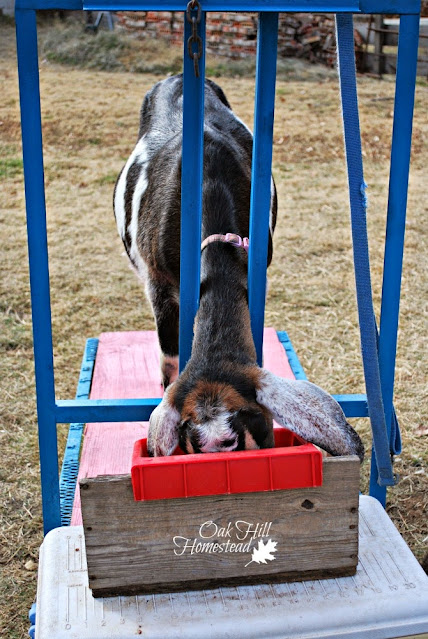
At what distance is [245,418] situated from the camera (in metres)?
2.38

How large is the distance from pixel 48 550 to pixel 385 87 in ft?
34.6

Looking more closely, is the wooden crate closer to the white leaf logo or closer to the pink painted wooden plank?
the white leaf logo

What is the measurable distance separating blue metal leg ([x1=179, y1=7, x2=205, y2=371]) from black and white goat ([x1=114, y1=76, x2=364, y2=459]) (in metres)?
0.09

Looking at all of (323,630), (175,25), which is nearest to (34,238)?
(323,630)

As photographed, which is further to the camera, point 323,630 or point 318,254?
point 318,254

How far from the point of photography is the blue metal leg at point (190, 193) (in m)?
2.35

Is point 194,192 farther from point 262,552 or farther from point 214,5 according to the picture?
→ point 262,552

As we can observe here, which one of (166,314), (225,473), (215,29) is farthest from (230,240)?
(215,29)

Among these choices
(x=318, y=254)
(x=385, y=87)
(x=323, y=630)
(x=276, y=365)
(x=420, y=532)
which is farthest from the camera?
(x=385, y=87)

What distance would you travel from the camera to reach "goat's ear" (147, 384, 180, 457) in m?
2.41

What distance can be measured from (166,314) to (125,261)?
2.81 meters

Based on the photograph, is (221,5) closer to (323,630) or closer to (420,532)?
(323,630)

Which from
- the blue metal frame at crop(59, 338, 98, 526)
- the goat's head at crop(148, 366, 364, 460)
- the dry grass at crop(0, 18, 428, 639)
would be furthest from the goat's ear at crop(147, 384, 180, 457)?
the dry grass at crop(0, 18, 428, 639)

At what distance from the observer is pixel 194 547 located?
2.29 metres
